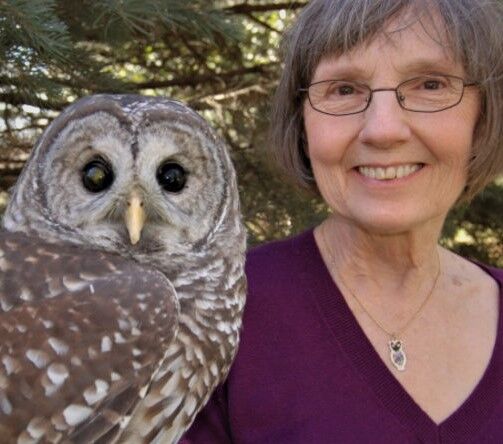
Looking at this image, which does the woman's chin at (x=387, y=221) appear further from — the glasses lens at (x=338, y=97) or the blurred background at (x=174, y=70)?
the blurred background at (x=174, y=70)

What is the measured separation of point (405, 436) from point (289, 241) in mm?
632

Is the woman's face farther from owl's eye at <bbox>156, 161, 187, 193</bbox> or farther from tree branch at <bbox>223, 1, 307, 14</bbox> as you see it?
tree branch at <bbox>223, 1, 307, 14</bbox>

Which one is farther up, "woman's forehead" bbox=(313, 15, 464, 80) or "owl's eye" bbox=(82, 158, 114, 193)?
"woman's forehead" bbox=(313, 15, 464, 80)

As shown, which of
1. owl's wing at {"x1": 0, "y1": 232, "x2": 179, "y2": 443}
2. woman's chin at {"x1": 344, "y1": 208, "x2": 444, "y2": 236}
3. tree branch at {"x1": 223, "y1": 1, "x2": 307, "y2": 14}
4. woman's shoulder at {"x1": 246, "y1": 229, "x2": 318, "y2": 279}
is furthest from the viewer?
tree branch at {"x1": 223, "y1": 1, "x2": 307, "y2": 14}

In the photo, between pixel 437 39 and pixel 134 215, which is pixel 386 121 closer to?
pixel 437 39

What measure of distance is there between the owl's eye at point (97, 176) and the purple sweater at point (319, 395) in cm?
59

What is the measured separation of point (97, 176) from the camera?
6.26ft

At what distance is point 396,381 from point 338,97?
28.2 inches

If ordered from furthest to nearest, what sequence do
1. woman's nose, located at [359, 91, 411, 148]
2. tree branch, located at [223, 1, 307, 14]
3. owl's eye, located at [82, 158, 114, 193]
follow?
tree branch, located at [223, 1, 307, 14]
woman's nose, located at [359, 91, 411, 148]
owl's eye, located at [82, 158, 114, 193]

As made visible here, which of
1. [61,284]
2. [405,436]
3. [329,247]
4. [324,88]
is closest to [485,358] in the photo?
[405,436]

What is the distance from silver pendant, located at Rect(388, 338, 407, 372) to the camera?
2.30 meters

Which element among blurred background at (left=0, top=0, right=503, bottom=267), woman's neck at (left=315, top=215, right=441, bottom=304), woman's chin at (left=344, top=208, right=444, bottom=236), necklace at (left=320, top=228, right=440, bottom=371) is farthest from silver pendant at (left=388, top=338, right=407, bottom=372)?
blurred background at (left=0, top=0, right=503, bottom=267)

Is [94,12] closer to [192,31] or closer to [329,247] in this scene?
[192,31]

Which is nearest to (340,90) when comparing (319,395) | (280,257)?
(280,257)
